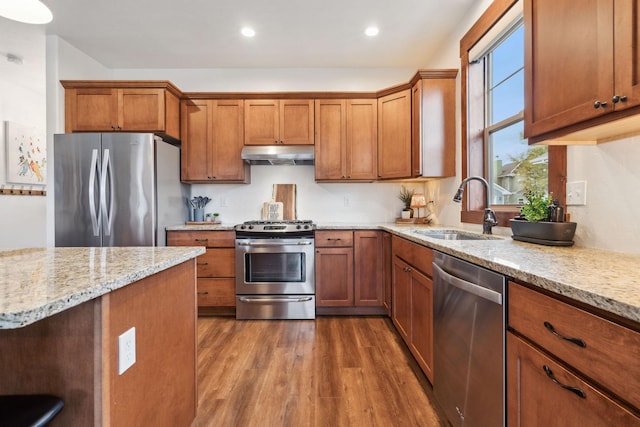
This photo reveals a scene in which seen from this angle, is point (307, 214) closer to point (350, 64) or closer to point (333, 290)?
point (333, 290)

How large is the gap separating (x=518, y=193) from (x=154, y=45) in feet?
11.9

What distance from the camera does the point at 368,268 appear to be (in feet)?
10.0

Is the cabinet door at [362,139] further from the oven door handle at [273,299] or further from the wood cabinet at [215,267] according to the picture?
the wood cabinet at [215,267]

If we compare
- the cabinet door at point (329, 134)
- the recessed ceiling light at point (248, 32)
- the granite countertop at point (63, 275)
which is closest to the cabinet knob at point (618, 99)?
the granite countertop at point (63, 275)

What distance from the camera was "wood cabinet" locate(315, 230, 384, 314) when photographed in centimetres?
306

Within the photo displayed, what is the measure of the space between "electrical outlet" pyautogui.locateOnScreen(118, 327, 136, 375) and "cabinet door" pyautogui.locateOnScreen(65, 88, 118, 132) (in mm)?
2927

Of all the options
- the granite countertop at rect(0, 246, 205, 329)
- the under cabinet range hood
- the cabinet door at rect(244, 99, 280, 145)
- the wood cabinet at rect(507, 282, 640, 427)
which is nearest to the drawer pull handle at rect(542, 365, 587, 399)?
the wood cabinet at rect(507, 282, 640, 427)

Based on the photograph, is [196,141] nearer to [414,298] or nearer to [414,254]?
[414,254]

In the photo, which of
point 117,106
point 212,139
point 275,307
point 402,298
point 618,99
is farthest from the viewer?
point 212,139

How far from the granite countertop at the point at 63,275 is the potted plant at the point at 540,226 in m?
1.65

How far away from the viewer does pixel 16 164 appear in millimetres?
2525

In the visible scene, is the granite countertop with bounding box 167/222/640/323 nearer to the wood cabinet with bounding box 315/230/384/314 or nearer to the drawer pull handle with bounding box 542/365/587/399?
the drawer pull handle with bounding box 542/365/587/399

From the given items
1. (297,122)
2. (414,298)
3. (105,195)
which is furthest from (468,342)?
(105,195)

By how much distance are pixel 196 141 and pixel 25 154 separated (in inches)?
55.7
